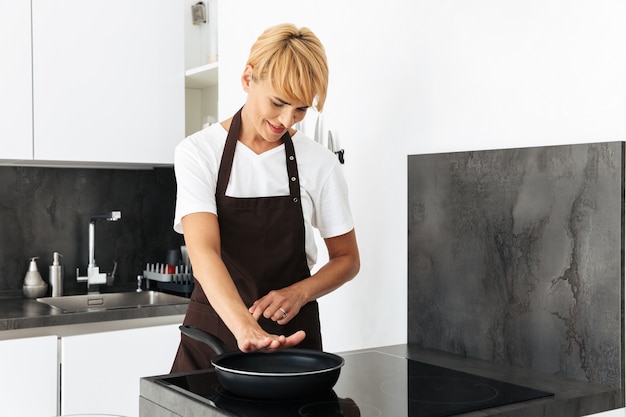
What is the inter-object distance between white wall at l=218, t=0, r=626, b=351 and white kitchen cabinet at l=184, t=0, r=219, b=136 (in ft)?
1.66

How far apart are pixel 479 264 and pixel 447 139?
34 cm

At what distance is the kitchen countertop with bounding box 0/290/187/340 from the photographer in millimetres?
2596

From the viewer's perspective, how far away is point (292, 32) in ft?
5.64

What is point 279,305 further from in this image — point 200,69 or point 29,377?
point 200,69

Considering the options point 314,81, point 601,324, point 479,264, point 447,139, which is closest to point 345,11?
point 447,139

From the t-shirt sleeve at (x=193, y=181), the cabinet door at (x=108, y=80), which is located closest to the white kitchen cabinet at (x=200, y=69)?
the cabinet door at (x=108, y=80)

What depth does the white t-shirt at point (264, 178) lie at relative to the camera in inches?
70.2

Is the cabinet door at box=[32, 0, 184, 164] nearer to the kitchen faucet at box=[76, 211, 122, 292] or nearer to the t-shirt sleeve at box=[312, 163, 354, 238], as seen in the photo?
the kitchen faucet at box=[76, 211, 122, 292]

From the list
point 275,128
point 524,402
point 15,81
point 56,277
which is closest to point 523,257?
point 524,402

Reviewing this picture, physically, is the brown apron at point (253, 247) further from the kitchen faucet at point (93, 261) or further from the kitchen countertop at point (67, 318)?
the kitchen faucet at point (93, 261)

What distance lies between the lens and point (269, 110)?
68.6 inches

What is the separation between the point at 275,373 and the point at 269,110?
0.64 meters

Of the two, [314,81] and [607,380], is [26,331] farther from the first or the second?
[607,380]

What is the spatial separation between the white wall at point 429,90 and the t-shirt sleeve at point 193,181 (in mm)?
608
